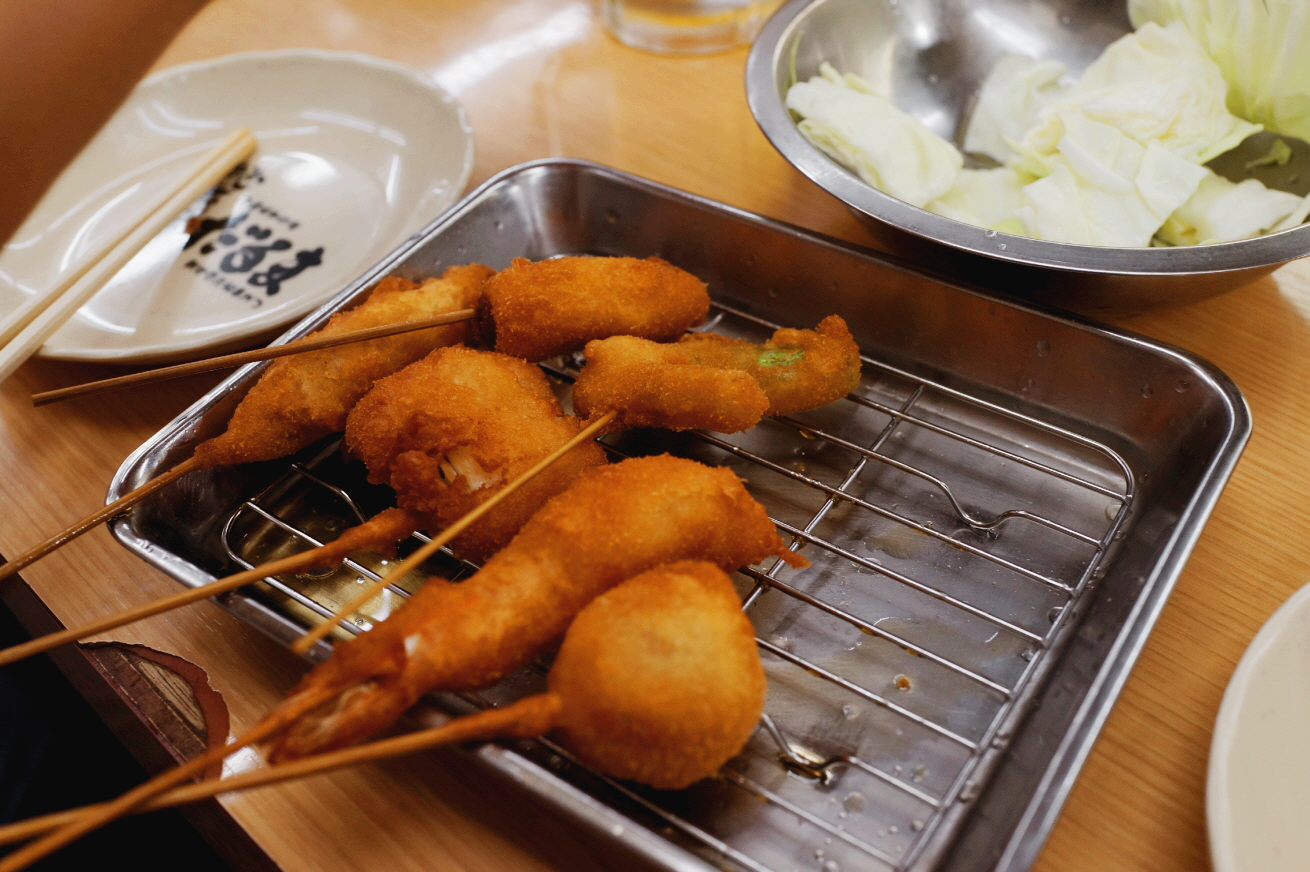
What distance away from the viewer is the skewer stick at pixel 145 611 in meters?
1.22

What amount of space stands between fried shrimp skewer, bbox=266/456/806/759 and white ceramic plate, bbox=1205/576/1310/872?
681 mm

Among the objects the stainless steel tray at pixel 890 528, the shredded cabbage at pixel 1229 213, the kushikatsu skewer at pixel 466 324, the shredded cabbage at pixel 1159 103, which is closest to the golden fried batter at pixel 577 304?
the kushikatsu skewer at pixel 466 324

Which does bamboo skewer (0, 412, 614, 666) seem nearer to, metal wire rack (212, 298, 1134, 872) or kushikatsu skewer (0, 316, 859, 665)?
kushikatsu skewer (0, 316, 859, 665)

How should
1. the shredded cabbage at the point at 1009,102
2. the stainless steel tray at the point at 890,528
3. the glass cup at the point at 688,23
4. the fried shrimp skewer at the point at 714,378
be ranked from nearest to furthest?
the stainless steel tray at the point at 890,528
the fried shrimp skewer at the point at 714,378
the shredded cabbage at the point at 1009,102
the glass cup at the point at 688,23

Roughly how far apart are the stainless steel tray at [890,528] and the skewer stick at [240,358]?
13cm

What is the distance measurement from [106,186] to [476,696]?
7.00ft

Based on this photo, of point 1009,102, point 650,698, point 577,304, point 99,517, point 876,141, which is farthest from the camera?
point 1009,102

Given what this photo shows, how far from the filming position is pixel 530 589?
137 centimetres

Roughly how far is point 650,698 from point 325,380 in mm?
999

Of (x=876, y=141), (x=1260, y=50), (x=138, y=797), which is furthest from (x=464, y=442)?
(x=1260, y=50)

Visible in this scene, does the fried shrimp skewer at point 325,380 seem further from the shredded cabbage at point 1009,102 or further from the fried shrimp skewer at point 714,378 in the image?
the shredded cabbage at point 1009,102

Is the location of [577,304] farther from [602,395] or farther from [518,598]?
[518,598]

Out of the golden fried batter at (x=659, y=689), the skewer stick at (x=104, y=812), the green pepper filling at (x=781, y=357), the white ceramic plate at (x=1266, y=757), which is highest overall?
the skewer stick at (x=104, y=812)

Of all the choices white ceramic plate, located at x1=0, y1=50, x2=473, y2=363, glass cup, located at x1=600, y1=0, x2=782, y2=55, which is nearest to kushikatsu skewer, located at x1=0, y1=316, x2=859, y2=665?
white ceramic plate, located at x1=0, y1=50, x2=473, y2=363
